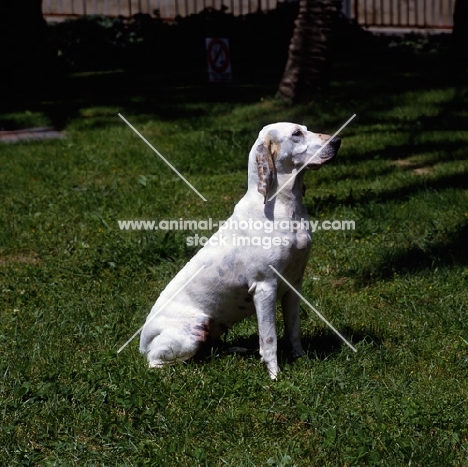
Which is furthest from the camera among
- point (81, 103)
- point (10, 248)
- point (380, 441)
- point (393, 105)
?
point (81, 103)

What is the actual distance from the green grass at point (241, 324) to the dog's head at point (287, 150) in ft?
3.80

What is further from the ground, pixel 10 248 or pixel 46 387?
pixel 46 387

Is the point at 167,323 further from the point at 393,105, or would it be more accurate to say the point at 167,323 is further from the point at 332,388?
the point at 393,105

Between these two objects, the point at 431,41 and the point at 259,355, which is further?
the point at 431,41

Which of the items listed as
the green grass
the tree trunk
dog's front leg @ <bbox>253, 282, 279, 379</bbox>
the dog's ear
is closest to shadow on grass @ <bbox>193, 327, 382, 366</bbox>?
the green grass

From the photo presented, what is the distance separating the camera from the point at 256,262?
15.7 feet

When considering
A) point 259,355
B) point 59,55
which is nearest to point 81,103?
point 59,55

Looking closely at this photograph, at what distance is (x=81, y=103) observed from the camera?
13.2m

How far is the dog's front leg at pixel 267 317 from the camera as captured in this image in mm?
4793

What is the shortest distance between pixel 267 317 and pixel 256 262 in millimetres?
315

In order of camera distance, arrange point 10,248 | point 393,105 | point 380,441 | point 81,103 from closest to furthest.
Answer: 1. point 380,441
2. point 10,248
3. point 393,105
4. point 81,103

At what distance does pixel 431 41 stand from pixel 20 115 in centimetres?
989

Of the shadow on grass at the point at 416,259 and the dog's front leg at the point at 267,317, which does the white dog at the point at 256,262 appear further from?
the shadow on grass at the point at 416,259

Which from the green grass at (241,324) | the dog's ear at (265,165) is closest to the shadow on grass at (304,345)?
the green grass at (241,324)
